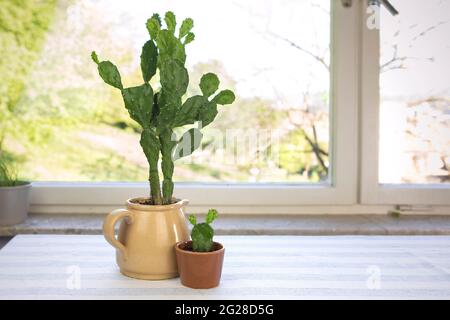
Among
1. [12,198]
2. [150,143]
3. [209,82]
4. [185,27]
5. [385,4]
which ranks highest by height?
[385,4]

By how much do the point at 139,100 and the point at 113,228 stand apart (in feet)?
0.78

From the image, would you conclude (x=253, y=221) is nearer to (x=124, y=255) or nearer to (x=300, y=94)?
(x=300, y=94)

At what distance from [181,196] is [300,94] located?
0.50 metres

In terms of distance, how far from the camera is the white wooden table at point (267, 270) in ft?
3.03

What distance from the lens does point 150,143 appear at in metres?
1.03

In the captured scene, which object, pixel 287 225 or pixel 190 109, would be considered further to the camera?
pixel 287 225

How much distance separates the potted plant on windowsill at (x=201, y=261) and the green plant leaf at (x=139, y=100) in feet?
0.71

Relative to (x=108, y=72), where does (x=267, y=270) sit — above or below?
below

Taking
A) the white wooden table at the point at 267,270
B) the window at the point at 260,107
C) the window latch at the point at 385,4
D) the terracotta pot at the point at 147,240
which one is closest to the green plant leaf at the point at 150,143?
the terracotta pot at the point at 147,240

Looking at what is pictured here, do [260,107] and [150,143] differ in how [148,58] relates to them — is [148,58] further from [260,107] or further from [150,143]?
[260,107]

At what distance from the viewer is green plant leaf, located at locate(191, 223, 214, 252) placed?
96 cm

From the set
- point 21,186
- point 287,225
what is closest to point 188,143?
point 287,225

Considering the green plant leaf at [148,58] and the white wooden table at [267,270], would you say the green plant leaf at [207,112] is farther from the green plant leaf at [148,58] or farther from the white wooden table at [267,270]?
the white wooden table at [267,270]

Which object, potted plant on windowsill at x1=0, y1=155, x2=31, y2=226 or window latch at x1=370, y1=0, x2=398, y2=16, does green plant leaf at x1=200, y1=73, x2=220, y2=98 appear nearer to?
potted plant on windowsill at x1=0, y1=155, x2=31, y2=226
